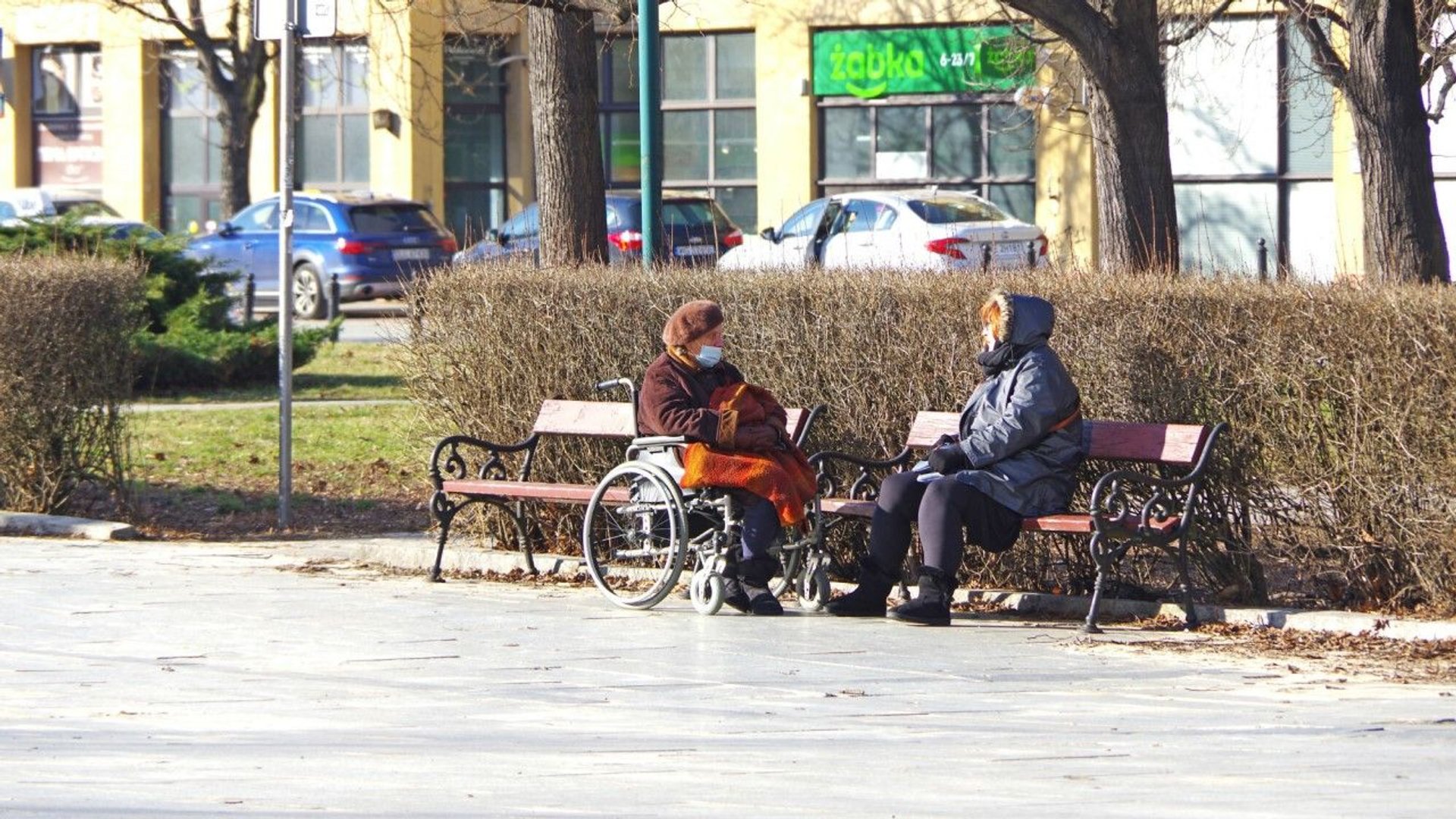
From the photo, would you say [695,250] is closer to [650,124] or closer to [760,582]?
[650,124]

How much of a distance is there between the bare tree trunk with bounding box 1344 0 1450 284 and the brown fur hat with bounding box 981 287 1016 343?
6.04 m

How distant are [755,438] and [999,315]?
111cm

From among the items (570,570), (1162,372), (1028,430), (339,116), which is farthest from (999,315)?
(339,116)

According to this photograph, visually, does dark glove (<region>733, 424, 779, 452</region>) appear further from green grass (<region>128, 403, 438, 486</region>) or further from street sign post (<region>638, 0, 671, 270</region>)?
green grass (<region>128, 403, 438, 486</region>)

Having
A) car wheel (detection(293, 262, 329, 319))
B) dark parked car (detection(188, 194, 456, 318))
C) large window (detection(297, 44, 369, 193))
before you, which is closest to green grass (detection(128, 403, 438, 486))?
dark parked car (detection(188, 194, 456, 318))

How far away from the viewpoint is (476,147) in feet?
124

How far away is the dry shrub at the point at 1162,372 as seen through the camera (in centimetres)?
847

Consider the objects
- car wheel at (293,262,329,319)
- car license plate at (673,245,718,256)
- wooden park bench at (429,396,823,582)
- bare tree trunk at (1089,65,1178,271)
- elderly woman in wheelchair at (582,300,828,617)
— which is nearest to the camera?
elderly woman in wheelchair at (582,300,828,617)

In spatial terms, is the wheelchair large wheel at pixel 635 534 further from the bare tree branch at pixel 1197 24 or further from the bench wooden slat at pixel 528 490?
the bare tree branch at pixel 1197 24

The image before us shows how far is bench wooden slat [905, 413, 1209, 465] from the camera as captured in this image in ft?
28.6

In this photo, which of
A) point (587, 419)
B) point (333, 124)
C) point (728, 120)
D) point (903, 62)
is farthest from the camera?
point (333, 124)

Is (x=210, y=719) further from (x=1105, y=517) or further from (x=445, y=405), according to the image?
(x=445, y=405)

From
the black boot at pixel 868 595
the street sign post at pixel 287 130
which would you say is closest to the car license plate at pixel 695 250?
the street sign post at pixel 287 130

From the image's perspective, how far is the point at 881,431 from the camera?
388 inches
